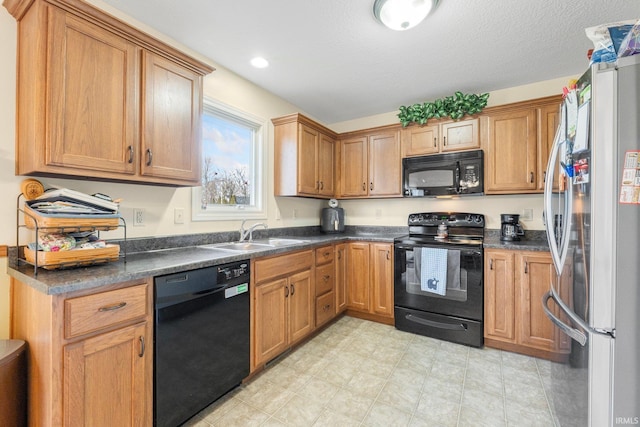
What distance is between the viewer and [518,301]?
2.34 metres

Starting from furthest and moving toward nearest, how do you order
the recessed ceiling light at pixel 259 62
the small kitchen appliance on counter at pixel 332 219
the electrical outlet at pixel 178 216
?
the small kitchen appliance on counter at pixel 332 219 < the recessed ceiling light at pixel 259 62 < the electrical outlet at pixel 178 216

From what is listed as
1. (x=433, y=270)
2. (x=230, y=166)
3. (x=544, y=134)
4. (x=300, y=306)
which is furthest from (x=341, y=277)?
(x=544, y=134)

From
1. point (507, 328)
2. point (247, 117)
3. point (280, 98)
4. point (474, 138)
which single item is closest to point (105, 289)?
point (247, 117)

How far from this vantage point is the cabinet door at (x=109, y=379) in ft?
3.67

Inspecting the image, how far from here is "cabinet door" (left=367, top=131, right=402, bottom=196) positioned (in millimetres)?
3297

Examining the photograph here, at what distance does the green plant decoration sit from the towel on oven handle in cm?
148

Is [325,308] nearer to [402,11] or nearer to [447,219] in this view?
[447,219]

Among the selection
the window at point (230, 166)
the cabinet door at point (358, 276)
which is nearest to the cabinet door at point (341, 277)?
the cabinet door at point (358, 276)

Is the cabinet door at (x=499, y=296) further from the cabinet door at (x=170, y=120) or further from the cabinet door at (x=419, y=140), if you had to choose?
the cabinet door at (x=170, y=120)

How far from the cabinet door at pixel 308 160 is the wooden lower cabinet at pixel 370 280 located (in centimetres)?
83

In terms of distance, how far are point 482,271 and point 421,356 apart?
0.93 metres

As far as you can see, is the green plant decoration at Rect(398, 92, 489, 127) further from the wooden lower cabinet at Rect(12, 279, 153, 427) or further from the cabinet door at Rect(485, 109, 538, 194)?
the wooden lower cabinet at Rect(12, 279, 153, 427)

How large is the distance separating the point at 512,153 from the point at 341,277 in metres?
2.16

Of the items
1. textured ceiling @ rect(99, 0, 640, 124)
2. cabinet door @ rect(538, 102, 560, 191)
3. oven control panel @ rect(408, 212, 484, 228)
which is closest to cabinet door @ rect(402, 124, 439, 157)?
textured ceiling @ rect(99, 0, 640, 124)
